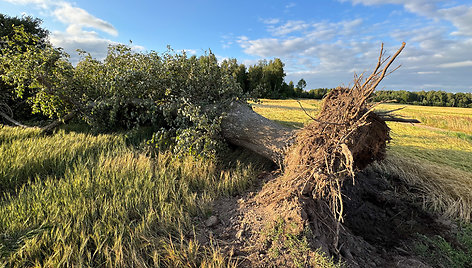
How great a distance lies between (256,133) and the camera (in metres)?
4.50

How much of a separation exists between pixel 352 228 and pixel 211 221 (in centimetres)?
214

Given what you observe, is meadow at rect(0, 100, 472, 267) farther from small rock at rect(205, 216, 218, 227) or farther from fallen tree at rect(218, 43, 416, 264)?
fallen tree at rect(218, 43, 416, 264)

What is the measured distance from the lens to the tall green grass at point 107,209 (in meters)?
2.15

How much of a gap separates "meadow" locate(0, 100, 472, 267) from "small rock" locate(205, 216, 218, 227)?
0.11m

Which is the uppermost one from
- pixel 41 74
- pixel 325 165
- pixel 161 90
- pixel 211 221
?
pixel 41 74

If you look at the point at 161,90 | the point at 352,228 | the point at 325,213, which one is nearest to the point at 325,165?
the point at 325,213

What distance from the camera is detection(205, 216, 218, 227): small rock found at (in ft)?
9.23

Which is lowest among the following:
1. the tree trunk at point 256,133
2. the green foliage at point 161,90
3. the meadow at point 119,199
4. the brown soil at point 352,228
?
the brown soil at point 352,228

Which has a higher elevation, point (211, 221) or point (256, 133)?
point (256, 133)

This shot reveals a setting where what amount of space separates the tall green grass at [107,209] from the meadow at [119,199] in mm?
11

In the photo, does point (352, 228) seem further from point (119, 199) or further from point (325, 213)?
point (119, 199)

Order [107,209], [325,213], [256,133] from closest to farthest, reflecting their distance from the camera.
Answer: [107,209]
[325,213]
[256,133]

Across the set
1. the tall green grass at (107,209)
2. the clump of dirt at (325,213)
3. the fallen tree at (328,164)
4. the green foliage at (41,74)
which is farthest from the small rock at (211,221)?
the green foliage at (41,74)

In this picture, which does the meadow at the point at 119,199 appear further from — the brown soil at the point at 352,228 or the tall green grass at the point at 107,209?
the brown soil at the point at 352,228
